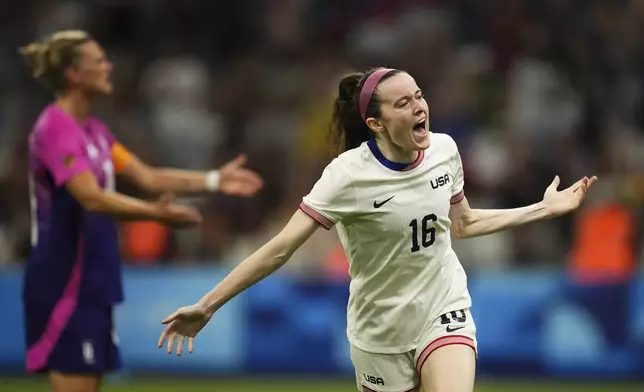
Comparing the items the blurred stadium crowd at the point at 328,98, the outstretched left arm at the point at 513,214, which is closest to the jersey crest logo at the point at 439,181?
the outstretched left arm at the point at 513,214

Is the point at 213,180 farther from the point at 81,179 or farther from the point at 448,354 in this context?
the point at 448,354

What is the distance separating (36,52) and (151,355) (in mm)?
5098

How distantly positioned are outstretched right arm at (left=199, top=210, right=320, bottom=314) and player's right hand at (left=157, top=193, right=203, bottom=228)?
130cm

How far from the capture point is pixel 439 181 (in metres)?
6.38

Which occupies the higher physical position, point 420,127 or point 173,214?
point 420,127

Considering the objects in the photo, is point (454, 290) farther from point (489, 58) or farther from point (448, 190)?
point (489, 58)

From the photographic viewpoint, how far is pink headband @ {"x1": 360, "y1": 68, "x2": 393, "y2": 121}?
20.7 feet

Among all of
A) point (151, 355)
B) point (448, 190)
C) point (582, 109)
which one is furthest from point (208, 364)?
point (448, 190)

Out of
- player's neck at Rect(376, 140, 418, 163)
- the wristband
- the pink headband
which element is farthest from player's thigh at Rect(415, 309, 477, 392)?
the wristband

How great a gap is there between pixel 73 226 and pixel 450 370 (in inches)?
Answer: 95.0

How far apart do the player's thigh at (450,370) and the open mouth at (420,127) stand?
1041 mm

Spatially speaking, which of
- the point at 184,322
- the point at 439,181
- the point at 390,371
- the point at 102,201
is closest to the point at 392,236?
the point at 439,181

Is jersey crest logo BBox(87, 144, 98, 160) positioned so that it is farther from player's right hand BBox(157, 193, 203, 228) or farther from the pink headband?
the pink headband

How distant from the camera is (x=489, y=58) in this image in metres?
14.6
